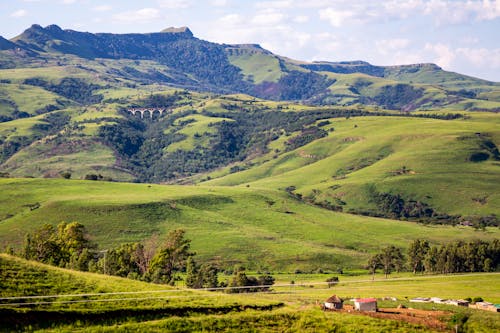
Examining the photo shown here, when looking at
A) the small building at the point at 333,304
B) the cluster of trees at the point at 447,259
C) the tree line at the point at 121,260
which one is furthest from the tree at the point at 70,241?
the cluster of trees at the point at 447,259

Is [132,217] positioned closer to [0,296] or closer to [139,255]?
[139,255]

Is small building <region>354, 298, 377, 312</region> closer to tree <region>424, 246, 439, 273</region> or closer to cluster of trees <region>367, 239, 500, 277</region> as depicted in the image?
cluster of trees <region>367, 239, 500, 277</region>

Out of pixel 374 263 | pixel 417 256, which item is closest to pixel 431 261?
pixel 417 256

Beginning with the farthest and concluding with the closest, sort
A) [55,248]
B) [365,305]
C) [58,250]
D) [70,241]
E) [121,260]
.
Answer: [70,241] < [121,260] < [58,250] < [55,248] < [365,305]

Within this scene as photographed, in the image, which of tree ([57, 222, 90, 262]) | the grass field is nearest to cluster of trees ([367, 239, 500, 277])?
tree ([57, 222, 90, 262])

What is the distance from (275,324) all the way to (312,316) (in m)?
4.33

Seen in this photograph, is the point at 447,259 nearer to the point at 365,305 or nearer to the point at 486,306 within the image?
the point at 486,306

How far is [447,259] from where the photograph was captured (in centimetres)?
14288

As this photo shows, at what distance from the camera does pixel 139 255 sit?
126m

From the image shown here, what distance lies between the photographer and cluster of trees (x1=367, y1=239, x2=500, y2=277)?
471ft

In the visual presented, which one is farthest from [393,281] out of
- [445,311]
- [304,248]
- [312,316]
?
[312,316]

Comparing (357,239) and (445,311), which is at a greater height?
(445,311)

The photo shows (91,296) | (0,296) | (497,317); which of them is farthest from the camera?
(497,317)

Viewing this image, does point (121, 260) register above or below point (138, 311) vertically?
below
